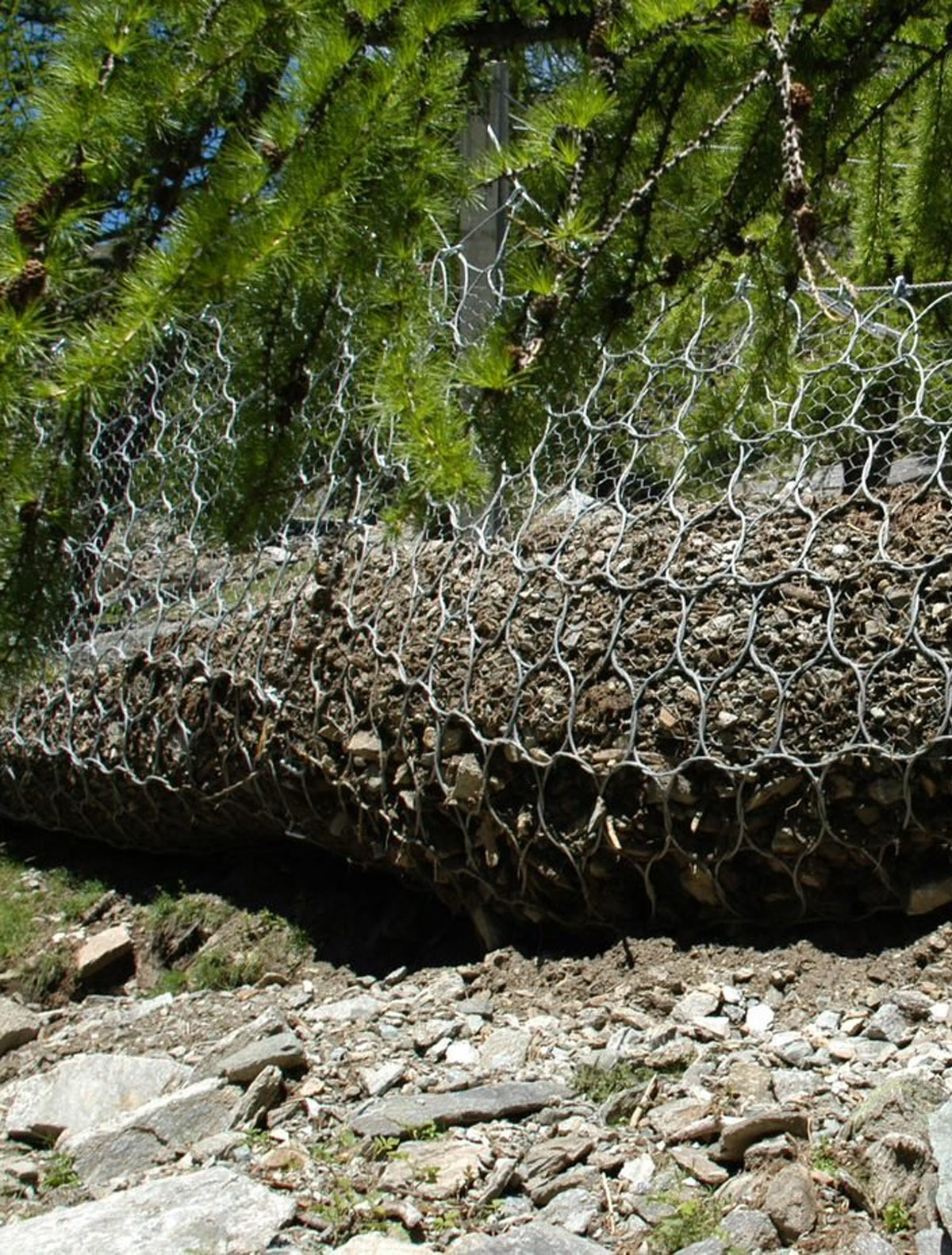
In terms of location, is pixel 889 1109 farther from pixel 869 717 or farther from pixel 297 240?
pixel 297 240

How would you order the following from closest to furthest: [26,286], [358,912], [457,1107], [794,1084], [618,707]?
[26,286], [794,1084], [457,1107], [618,707], [358,912]

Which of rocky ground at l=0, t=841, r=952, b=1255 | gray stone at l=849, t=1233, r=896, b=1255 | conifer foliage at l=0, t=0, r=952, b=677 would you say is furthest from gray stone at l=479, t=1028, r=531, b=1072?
conifer foliage at l=0, t=0, r=952, b=677

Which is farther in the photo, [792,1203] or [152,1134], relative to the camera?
[152,1134]

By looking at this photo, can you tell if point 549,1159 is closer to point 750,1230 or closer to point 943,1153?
point 750,1230

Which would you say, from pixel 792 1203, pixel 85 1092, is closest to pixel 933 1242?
pixel 792 1203

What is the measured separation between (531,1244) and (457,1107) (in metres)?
0.49

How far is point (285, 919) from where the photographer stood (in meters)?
3.95

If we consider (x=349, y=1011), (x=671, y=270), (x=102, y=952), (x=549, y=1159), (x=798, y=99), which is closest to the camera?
(x=798, y=99)

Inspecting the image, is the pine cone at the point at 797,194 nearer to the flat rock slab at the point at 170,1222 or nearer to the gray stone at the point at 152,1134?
the flat rock slab at the point at 170,1222

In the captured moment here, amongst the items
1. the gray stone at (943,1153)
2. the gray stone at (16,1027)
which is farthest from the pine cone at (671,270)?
the gray stone at (16,1027)

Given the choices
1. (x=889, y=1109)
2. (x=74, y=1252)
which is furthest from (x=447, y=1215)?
(x=889, y=1109)

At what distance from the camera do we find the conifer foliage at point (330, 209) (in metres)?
1.54

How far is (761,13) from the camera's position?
1.80 m

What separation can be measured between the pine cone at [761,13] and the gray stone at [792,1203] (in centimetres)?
155
